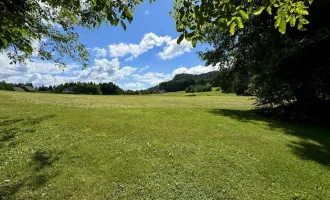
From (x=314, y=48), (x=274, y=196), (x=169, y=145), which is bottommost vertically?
(x=274, y=196)

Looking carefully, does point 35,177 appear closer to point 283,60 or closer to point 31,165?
point 31,165

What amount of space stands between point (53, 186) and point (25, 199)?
28.0 inches

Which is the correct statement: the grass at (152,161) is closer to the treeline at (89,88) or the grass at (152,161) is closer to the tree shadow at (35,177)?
the tree shadow at (35,177)

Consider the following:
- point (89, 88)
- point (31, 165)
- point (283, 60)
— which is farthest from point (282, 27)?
point (89, 88)

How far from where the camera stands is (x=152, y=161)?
311 inches

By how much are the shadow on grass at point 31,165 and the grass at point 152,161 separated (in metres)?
0.03

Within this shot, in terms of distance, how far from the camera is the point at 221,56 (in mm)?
21266

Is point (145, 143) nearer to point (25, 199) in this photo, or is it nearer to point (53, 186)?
point (53, 186)

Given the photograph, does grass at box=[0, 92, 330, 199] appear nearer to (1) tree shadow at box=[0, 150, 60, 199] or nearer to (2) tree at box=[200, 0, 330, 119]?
(1) tree shadow at box=[0, 150, 60, 199]

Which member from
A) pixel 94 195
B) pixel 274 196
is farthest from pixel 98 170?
pixel 274 196

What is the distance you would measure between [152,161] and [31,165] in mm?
3953

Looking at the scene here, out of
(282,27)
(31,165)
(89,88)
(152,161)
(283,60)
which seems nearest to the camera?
(282,27)

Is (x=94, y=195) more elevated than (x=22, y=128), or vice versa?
(x=22, y=128)

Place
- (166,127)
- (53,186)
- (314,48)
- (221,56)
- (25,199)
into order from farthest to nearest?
(221,56)
(314,48)
(166,127)
(53,186)
(25,199)
